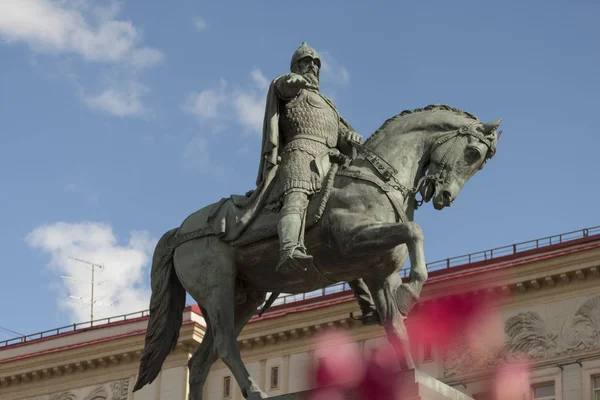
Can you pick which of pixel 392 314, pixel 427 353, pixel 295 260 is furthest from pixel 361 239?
pixel 427 353

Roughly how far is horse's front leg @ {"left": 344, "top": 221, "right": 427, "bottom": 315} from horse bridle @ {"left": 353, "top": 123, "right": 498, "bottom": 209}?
0.62m

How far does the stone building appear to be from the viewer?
46.5 metres

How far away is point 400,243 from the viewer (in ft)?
51.2

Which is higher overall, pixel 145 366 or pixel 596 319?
pixel 596 319

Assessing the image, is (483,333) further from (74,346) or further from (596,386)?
(74,346)

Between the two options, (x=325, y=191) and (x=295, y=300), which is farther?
(x=295, y=300)

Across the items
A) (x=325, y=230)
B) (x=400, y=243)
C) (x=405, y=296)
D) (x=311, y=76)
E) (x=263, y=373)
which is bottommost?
(x=405, y=296)

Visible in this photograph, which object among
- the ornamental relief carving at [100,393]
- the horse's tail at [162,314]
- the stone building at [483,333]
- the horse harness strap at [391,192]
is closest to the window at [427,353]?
the stone building at [483,333]

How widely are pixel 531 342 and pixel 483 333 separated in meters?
1.46

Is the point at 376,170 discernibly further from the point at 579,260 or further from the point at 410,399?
the point at 579,260

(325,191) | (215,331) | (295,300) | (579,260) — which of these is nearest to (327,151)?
(325,191)

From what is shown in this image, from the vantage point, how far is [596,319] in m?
46.2

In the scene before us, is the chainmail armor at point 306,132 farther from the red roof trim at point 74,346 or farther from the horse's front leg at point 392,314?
the red roof trim at point 74,346

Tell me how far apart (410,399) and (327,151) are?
3.23 meters
